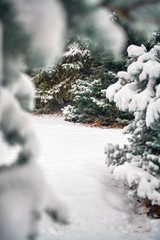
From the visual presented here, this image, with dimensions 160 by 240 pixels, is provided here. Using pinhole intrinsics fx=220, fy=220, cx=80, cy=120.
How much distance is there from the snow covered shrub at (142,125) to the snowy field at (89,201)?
405 millimetres

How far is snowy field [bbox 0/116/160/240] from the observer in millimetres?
2773

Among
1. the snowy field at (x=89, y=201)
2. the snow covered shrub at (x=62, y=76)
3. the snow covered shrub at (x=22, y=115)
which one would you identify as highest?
the snow covered shrub at (x=62, y=76)

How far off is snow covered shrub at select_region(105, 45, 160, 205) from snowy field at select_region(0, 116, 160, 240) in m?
0.41

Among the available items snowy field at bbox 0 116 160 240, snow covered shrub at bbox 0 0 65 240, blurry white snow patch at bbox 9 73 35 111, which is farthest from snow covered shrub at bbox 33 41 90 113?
snow covered shrub at bbox 0 0 65 240

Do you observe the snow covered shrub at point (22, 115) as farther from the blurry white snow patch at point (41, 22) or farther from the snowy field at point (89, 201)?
the snowy field at point (89, 201)

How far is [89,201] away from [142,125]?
4.72 feet

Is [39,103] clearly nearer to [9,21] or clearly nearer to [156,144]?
[156,144]

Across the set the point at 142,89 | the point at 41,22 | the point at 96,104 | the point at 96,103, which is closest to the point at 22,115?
the point at 41,22

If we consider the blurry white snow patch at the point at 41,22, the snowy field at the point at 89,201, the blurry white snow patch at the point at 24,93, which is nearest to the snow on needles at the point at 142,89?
the snowy field at the point at 89,201

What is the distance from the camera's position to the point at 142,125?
11.2 ft

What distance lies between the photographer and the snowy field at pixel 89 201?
2773 mm

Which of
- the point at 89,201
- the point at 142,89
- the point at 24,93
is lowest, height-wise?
the point at 89,201

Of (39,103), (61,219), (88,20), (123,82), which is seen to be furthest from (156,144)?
(39,103)

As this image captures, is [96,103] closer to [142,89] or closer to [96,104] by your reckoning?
[96,104]
